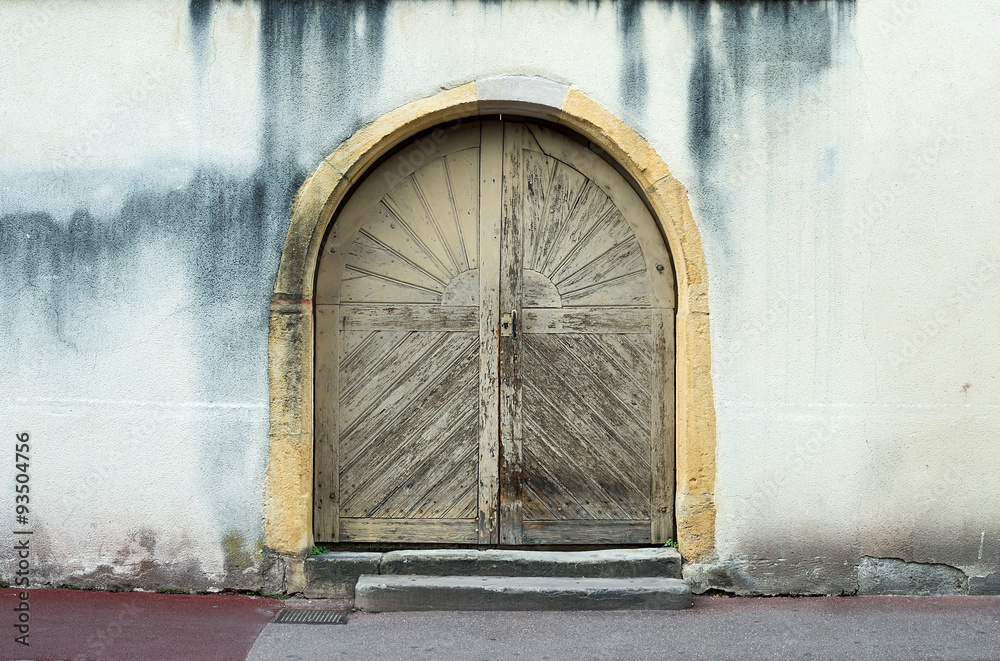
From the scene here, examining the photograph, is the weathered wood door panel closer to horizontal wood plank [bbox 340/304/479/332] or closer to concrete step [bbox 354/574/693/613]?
horizontal wood plank [bbox 340/304/479/332]

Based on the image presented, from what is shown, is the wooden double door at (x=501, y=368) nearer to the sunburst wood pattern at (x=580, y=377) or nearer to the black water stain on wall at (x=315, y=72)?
the sunburst wood pattern at (x=580, y=377)

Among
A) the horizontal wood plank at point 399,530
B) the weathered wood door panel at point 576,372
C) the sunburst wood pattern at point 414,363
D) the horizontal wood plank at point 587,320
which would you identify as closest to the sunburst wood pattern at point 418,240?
the sunburst wood pattern at point 414,363

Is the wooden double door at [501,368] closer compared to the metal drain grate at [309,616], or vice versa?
the metal drain grate at [309,616]

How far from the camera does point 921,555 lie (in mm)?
4191

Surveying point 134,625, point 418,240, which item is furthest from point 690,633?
point 134,625

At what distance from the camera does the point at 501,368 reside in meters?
4.43

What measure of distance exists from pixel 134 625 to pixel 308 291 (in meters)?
1.80

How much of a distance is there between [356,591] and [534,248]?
6.61ft

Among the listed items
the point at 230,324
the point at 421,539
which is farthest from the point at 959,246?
the point at 230,324

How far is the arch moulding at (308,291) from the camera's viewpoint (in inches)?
164

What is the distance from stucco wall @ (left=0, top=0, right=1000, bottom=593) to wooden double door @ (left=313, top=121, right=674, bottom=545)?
0.41m

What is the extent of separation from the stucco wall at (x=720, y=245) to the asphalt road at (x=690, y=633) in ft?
0.75

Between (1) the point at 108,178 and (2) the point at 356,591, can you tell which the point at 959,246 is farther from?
(1) the point at 108,178

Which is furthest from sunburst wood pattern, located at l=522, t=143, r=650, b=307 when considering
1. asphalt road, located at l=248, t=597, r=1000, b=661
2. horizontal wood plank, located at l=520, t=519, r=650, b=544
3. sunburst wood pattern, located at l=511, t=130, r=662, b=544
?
asphalt road, located at l=248, t=597, r=1000, b=661
